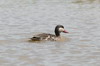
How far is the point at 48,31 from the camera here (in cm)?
1895

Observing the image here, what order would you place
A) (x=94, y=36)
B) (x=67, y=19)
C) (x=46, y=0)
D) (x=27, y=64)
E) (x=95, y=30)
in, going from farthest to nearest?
(x=46, y=0) → (x=67, y=19) → (x=95, y=30) → (x=94, y=36) → (x=27, y=64)

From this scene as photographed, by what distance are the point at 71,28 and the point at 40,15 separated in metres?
5.14

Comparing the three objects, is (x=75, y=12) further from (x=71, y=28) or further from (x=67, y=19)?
(x=71, y=28)

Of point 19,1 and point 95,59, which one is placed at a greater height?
point 19,1

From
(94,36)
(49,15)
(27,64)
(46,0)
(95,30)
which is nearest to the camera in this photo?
(27,64)

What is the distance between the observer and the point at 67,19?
2227cm

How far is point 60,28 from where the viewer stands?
56.4ft

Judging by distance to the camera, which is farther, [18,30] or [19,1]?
[19,1]

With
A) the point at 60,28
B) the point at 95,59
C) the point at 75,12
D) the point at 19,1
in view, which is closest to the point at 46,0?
the point at 19,1

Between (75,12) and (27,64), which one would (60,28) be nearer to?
(27,64)

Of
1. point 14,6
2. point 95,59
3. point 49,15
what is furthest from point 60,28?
point 14,6

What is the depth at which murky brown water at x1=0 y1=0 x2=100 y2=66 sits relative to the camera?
12.7m

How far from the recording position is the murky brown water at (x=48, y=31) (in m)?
12.7

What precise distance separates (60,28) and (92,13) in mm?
7569
